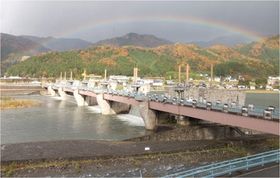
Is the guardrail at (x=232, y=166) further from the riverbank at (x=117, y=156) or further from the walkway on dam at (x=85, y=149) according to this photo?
the walkway on dam at (x=85, y=149)

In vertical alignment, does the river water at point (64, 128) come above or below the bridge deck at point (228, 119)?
below

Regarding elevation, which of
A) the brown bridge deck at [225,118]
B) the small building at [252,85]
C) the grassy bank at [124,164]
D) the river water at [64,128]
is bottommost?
the river water at [64,128]

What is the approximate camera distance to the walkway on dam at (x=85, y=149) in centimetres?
2822

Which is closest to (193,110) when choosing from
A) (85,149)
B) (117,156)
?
(117,156)

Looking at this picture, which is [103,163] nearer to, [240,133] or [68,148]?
[68,148]

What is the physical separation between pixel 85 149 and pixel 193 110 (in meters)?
12.4

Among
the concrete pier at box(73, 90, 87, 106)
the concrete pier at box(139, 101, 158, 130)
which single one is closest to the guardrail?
the concrete pier at box(139, 101, 158, 130)

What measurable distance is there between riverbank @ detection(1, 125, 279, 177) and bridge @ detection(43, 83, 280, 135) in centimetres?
290

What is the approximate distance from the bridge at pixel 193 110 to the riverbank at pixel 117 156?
9.52ft

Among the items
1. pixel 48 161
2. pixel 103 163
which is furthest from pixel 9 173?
pixel 103 163

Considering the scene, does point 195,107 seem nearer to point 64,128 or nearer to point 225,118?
point 225,118

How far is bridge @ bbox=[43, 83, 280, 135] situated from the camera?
2745 cm

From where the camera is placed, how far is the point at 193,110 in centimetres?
3722

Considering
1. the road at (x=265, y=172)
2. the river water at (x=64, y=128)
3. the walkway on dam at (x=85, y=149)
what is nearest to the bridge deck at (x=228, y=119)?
the walkway on dam at (x=85, y=149)
